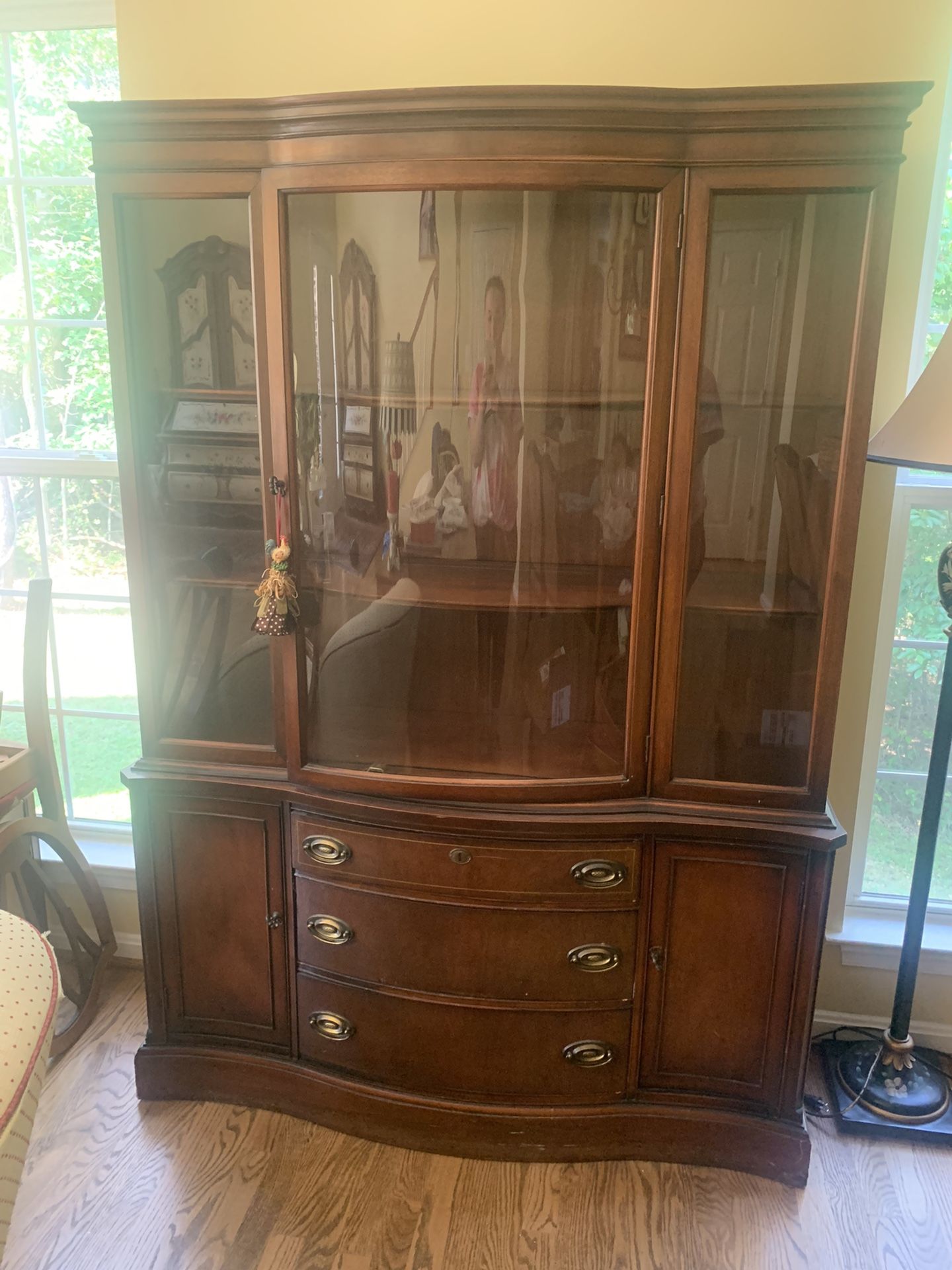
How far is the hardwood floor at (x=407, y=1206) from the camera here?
5.34 ft

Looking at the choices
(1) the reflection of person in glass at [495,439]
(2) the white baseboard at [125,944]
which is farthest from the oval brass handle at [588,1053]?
(2) the white baseboard at [125,944]

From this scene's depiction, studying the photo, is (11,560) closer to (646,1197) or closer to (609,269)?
(609,269)

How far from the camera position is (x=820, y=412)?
152 centimetres

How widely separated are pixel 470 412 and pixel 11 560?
136 centimetres

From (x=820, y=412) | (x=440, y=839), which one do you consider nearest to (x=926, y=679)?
(x=820, y=412)

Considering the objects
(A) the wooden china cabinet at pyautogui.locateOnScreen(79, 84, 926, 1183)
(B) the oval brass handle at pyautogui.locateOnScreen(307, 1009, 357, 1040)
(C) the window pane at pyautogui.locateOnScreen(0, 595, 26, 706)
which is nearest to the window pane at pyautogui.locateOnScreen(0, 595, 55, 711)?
(C) the window pane at pyautogui.locateOnScreen(0, 595, 26, 706)

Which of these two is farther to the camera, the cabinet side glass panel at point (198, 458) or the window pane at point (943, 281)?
the window pane at point (943, 281)

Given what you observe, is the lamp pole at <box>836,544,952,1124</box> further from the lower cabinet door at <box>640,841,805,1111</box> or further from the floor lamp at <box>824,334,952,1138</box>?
the lower cabinet door at <box>640,841,805,1111</box>

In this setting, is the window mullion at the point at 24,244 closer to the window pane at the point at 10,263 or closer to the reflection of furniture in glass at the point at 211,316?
the window pane at the point at 10,263

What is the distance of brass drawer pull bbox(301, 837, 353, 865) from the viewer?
1751mm

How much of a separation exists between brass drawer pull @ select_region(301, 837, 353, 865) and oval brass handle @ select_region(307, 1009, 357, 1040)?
1.06 ft

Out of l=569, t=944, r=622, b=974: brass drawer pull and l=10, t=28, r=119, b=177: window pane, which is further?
l=10, t=28, r=119, b=177: window pane

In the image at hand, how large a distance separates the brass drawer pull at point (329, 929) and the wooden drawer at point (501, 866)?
12cm

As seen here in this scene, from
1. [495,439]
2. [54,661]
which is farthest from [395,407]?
[54,661]
